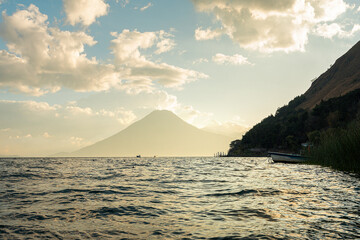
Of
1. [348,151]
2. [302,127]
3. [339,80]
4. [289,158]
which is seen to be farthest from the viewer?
[339,80]

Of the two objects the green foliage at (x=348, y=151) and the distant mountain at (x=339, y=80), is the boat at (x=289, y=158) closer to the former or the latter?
the green foliage at (x=348, y=151)

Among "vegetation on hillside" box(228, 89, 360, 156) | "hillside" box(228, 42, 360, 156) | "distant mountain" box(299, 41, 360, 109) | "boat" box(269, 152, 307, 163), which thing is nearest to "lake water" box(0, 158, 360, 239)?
"boat" box(269, 152, 307, 163)

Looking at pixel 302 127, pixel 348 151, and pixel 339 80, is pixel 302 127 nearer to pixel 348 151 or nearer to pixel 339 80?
pixel 339 80

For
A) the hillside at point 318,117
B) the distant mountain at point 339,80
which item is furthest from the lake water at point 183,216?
the distant mountain at point 339,80

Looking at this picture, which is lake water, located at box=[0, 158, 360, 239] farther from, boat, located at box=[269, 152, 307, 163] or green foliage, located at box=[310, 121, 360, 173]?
boat, located at box=[269, 152, 307, 163]

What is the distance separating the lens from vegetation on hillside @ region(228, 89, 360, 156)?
125812mm

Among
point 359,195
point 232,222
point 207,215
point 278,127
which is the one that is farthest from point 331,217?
point 278,127

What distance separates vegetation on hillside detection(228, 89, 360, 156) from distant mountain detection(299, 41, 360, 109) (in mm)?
20122

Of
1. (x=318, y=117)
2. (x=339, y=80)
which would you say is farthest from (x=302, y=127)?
(x=339, y=80)

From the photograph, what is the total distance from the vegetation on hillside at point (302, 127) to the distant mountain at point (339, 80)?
792 inches

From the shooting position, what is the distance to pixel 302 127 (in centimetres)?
14750

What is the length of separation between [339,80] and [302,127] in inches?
2258

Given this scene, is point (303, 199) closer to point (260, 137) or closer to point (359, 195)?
point (359, 195)

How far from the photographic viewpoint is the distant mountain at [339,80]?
6216 inches
